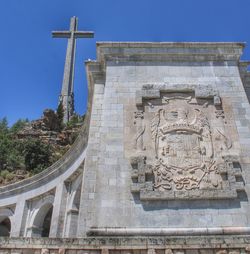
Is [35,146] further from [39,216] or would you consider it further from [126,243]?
[126,243]

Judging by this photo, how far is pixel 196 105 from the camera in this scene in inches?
436

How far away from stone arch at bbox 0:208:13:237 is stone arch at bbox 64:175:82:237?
17.6 feet

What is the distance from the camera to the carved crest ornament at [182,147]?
941 centimetres

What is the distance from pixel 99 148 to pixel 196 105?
3.47m

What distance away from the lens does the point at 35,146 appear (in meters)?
31.4

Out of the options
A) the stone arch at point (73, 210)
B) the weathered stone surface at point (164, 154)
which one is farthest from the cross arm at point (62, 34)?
the weathered stone surface at point (164, 154)

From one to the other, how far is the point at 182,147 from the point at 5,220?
54.2 feet

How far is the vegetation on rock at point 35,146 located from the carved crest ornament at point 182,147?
19.4 metres

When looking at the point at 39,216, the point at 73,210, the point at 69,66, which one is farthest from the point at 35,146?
the point at 69,66

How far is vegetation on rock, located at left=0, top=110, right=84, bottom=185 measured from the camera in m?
30.3

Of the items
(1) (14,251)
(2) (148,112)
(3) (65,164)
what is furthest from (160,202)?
(3) (65,164)

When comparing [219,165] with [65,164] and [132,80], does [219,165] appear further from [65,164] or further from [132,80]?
[65,164]

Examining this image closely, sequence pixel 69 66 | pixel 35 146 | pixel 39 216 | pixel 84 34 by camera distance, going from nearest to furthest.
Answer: pixel 39 216 → pixel 35 146 → pixel 84 34 → pixel 69 66

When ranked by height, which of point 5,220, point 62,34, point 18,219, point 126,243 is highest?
point 62,34
